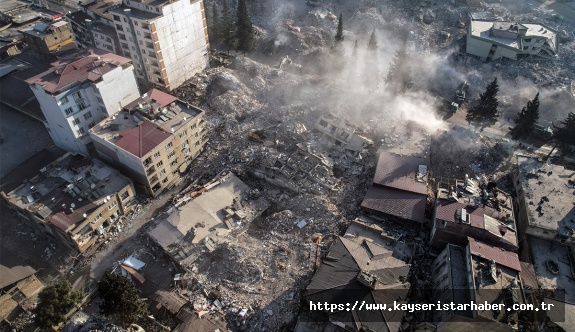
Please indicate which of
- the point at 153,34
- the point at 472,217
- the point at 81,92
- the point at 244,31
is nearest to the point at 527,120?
the point at 472,217

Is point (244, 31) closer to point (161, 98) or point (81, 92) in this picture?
point (161, 98)

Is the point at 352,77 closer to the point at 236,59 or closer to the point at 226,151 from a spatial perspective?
the point at 236,59

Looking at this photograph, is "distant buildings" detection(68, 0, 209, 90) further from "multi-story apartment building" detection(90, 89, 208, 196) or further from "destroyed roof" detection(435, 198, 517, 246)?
"destroyed roof" detection(435, 198, 517, 246)

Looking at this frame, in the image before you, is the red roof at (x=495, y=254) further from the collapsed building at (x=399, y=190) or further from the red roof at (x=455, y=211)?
the collapsed building at (x=399, y=190)

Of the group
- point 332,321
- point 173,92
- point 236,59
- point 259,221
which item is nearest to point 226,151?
point 259,221

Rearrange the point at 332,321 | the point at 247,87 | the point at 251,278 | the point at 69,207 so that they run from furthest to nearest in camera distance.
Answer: the point at 247,87
the point at 69,207
the point at 251,278
the point at 332,321
